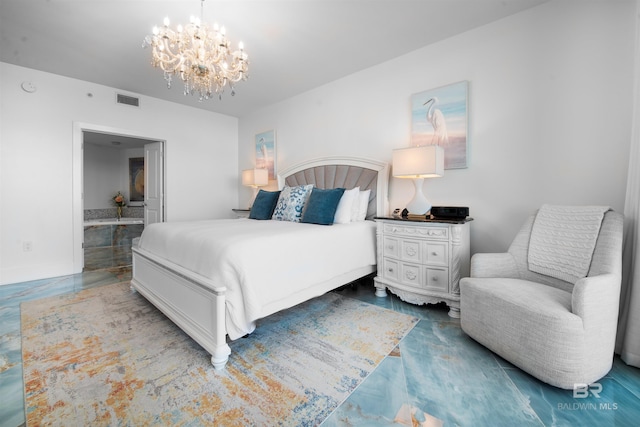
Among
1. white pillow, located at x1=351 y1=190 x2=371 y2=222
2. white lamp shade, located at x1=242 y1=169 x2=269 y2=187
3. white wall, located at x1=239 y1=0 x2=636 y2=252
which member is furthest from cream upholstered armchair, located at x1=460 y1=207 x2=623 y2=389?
white lamp shade, located at x1=242 y1=169 x2=269 y2=187

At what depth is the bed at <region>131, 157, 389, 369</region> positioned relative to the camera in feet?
5.59

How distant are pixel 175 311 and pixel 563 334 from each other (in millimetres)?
2448

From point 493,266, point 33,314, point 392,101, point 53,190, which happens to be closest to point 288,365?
point 493,266

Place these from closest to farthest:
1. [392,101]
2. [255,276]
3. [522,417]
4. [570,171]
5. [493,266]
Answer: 1. [522,417]
2. [255,276]
3. [493,266]
4. [570,171]
5. [392,101]

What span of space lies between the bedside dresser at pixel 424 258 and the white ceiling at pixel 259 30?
1842 millimetres

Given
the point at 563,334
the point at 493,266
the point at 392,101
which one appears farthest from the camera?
→ the point at 392,101

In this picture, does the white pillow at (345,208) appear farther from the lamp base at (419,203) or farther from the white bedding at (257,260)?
the lamp base at (419,203)

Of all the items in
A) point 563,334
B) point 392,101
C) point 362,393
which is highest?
point 392,101

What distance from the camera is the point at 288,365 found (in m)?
1.71

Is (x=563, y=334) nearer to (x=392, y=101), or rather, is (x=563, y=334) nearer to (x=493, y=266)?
(x=493, y=266)

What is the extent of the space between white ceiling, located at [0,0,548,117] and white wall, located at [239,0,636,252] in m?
0.25

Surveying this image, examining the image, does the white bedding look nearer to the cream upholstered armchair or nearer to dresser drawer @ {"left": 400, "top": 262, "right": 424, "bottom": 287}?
dresser drawer @ {"left": 400, "top": 262, "right": 424, "bottom": 287}

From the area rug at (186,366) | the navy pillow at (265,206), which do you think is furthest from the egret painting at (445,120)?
the navy pillow at (265,206)

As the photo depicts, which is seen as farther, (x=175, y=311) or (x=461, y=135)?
(x=461, y=135)
